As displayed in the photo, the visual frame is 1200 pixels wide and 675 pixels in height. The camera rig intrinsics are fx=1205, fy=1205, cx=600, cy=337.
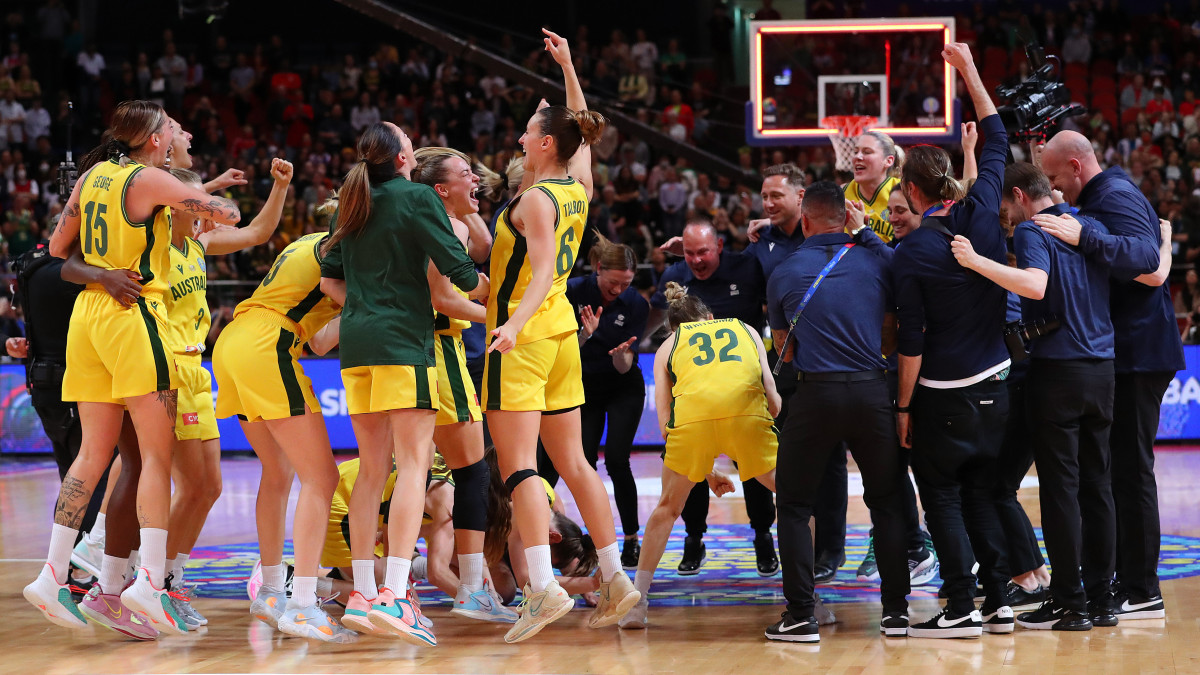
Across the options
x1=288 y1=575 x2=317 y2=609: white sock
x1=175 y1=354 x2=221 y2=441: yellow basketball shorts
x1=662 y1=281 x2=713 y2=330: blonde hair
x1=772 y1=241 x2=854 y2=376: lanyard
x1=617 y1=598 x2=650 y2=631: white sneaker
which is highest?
x1=772 y1=241 x2=854 y2=376: lanyard

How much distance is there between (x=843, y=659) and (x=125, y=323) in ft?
11.6

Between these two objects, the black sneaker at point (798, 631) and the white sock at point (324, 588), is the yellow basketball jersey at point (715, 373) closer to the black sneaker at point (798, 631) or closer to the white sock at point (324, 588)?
the black sneaker at point (798, 631)

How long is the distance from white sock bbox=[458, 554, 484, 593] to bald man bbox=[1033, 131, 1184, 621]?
2987 millimetres

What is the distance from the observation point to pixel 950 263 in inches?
209

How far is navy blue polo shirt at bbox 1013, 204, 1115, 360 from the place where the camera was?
5.37 metres

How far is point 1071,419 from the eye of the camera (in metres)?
5.38

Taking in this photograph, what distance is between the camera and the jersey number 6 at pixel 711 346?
20.3ft

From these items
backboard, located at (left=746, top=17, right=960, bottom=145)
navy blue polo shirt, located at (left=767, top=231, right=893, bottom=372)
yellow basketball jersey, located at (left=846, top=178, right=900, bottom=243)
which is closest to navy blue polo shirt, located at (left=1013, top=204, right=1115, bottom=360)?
navy blue polo shirt, located at (left=767, top=231, right=893, bottom=372)

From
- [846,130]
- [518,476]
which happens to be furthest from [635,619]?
[846,130]

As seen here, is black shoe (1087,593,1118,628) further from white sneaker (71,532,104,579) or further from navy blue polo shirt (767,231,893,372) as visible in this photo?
white sneaker (71,532,104,579)

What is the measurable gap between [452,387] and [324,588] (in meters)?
1.62

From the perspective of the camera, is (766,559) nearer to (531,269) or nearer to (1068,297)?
(1068,297)

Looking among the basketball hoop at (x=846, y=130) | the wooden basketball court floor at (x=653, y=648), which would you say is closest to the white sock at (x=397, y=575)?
the wooden basketball court floor at (x=653, y=648)

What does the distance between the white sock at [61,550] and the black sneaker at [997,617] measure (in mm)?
4201
